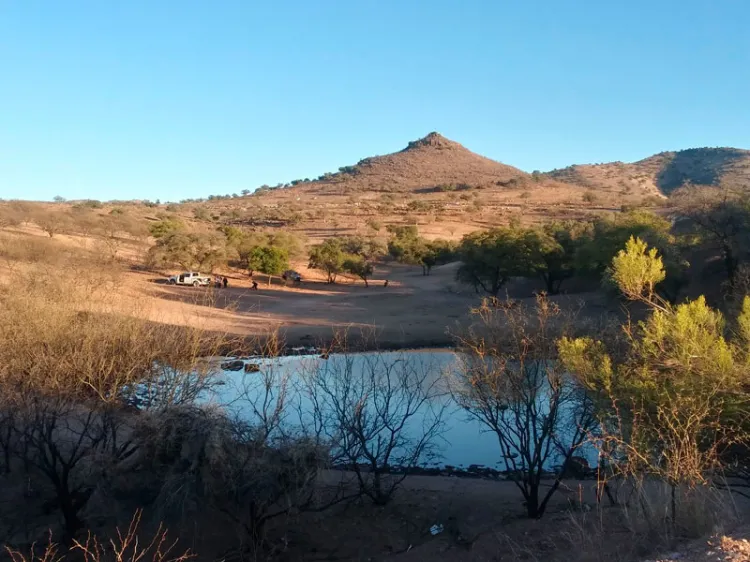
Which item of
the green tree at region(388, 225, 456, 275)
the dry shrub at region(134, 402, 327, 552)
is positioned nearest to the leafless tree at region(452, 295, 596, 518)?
the dry shrub at region(134, 402, 327, 552)

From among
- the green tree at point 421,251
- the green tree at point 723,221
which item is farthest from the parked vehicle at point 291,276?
the green tree at point 723,221

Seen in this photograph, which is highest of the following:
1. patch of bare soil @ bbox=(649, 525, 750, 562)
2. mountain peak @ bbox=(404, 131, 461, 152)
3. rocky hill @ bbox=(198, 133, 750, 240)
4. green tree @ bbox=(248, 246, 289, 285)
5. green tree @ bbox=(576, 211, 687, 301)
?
mountain peak @ bbox=(404, 131, 461, 152)

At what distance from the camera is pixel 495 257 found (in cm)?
4034

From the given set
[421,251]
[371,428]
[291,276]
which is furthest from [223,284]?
[371,428]

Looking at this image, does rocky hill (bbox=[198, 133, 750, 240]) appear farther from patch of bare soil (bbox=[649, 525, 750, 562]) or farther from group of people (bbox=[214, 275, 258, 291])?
patch of bare soil (bbox=[649, 525, 750, 562])

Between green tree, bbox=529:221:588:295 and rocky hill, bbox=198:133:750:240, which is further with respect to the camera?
rocky hill, bbox=198:133:750:240

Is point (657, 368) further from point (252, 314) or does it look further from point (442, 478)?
point (252, 314)

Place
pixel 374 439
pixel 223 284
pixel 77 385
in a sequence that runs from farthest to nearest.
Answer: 1. pixel 223 284
2. pixel 374 439
3. pixel 77 385

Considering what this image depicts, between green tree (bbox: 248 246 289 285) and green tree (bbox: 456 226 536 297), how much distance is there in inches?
532

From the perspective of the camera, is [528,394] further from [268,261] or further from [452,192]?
[452,192]

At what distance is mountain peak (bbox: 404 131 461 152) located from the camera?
178m

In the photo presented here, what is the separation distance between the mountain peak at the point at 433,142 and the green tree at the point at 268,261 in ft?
445

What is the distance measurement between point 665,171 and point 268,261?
125 metres

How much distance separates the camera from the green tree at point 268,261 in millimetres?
47125
